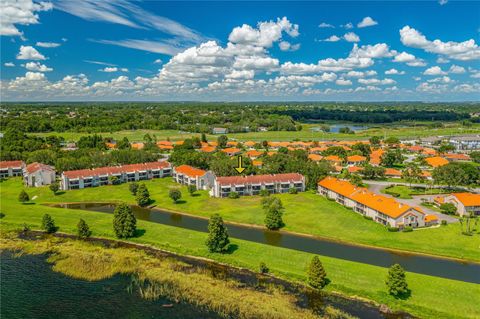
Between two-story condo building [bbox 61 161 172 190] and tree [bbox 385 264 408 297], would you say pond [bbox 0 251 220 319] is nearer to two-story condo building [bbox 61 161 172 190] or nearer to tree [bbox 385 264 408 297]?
tree [bbox 385 264 408 297]

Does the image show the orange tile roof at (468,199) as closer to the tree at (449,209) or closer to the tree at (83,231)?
the tree at (449,209)

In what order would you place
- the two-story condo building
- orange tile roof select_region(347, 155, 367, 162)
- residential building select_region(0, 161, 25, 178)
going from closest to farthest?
the two-story condo building
residential building select_region(0, 161, 25, 178)
orange tile roof select_region(347, 155, 367, 162)

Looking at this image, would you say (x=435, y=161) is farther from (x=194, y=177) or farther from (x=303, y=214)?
(x=194, y=177)

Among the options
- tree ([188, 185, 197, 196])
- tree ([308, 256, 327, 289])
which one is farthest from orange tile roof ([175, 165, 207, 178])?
tree ([308, 256, 327, 289])

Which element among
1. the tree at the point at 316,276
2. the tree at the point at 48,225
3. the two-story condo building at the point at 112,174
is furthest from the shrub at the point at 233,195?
the tree at the point at 316,276

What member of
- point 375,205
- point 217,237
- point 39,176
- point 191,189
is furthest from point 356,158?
point 39,176
